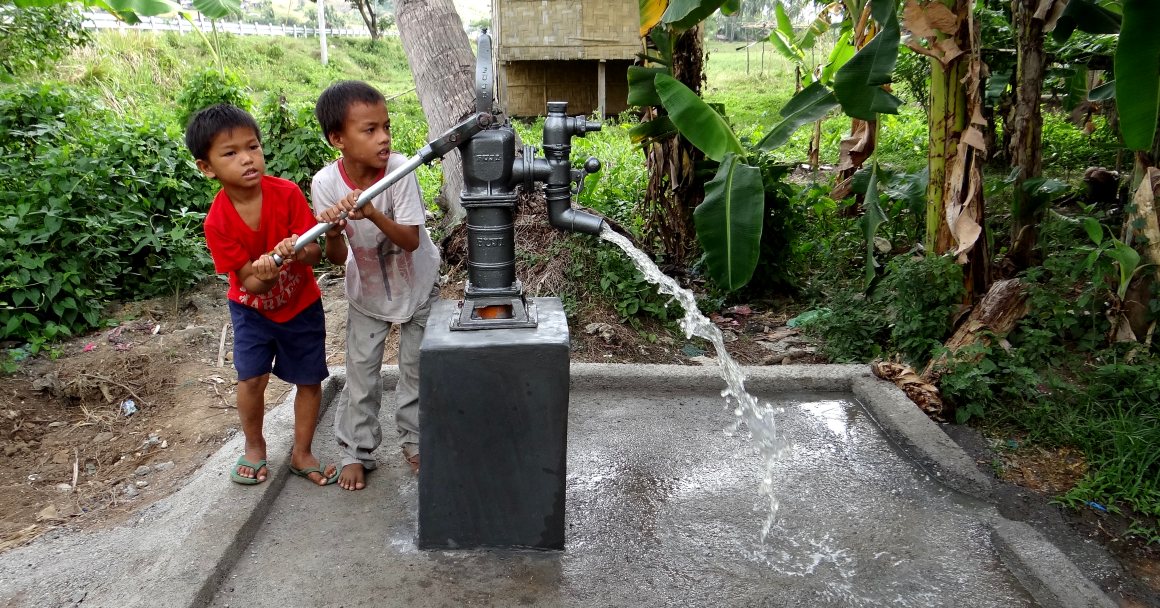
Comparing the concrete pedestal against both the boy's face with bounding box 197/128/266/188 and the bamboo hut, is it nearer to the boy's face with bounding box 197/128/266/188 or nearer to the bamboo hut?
the boy's face with bounding box 197/128/266/188

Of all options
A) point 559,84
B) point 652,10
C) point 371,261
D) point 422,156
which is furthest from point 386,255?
point 559,84

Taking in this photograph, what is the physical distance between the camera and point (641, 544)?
2303 mm

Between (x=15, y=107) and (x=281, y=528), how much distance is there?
12.5 feet

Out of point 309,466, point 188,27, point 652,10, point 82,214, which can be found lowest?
point 309,466

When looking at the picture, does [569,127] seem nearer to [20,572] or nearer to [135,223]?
[20,572]

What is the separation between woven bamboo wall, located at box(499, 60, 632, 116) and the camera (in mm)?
11102

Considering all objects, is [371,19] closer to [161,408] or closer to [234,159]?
[161,408]

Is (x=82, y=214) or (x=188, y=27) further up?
(x=188, y=27)

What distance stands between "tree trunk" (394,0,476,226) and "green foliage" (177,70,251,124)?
158 cm

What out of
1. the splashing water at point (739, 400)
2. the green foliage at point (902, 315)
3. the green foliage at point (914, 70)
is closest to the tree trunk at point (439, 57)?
the splashing water at point (739, 400)

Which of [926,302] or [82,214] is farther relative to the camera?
[82,214]

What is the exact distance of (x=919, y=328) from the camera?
3.55 metres

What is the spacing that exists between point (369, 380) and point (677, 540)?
3.63 ft

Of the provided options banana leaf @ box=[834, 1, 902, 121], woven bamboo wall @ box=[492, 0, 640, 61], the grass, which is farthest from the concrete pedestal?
woven bamboo wall @ box=[492, 0, 640, 61]
